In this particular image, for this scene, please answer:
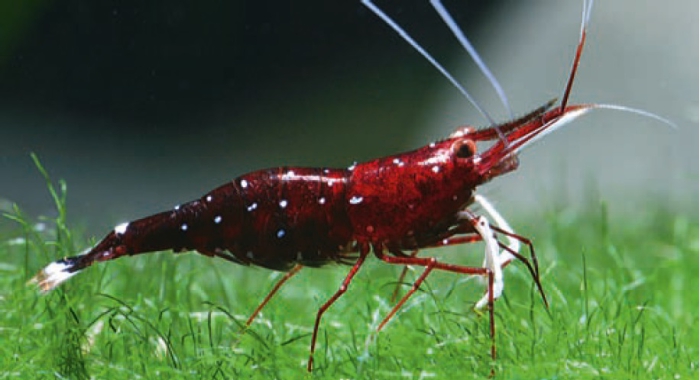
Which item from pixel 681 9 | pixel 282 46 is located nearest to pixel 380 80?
pixel 282 46

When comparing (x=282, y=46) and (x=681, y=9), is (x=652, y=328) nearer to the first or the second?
(x=282, y=46)

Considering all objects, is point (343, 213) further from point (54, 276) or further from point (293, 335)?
point (54, 276)

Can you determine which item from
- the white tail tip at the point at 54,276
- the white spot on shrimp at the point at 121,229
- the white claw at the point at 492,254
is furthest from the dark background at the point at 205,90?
the white claw at the point at 492,254

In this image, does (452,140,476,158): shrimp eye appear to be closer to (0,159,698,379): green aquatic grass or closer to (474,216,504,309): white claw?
(474,216,504,309): white claw

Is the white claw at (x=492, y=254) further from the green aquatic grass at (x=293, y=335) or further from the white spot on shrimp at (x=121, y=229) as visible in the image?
the white spot on shrimp at (x=121, y=229)

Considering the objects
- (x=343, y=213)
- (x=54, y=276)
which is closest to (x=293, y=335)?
(x=343, y=213)
